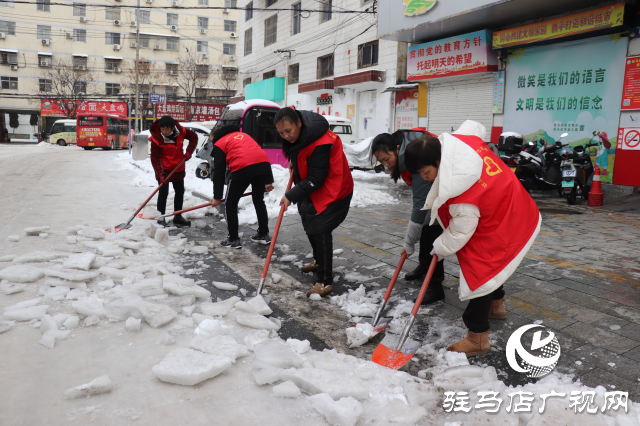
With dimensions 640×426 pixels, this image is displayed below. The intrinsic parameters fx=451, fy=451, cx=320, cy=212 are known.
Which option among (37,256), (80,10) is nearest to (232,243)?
(37,256)

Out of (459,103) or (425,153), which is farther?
(459,103)

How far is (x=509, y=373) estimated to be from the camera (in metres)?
2.57

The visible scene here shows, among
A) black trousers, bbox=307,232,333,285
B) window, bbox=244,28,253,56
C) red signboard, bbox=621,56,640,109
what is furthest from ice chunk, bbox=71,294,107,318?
window, bbox=244,28,253,56

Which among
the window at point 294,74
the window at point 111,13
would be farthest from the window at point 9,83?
the window at point 294,74

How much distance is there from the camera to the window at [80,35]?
43781mm

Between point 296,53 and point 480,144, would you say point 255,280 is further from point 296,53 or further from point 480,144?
point 296,53

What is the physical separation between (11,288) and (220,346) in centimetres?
203

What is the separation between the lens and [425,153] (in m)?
2.50

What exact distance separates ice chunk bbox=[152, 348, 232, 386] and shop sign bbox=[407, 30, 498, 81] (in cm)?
1166

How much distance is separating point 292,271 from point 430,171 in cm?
234

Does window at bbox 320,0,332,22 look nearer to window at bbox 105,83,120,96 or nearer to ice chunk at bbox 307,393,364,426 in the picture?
ice chunk at bbox 307,393,364,426

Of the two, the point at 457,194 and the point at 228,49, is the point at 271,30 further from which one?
the point at 457,194

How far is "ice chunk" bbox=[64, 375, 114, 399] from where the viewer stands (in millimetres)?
2174

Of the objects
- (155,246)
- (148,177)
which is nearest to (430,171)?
(155,246)
